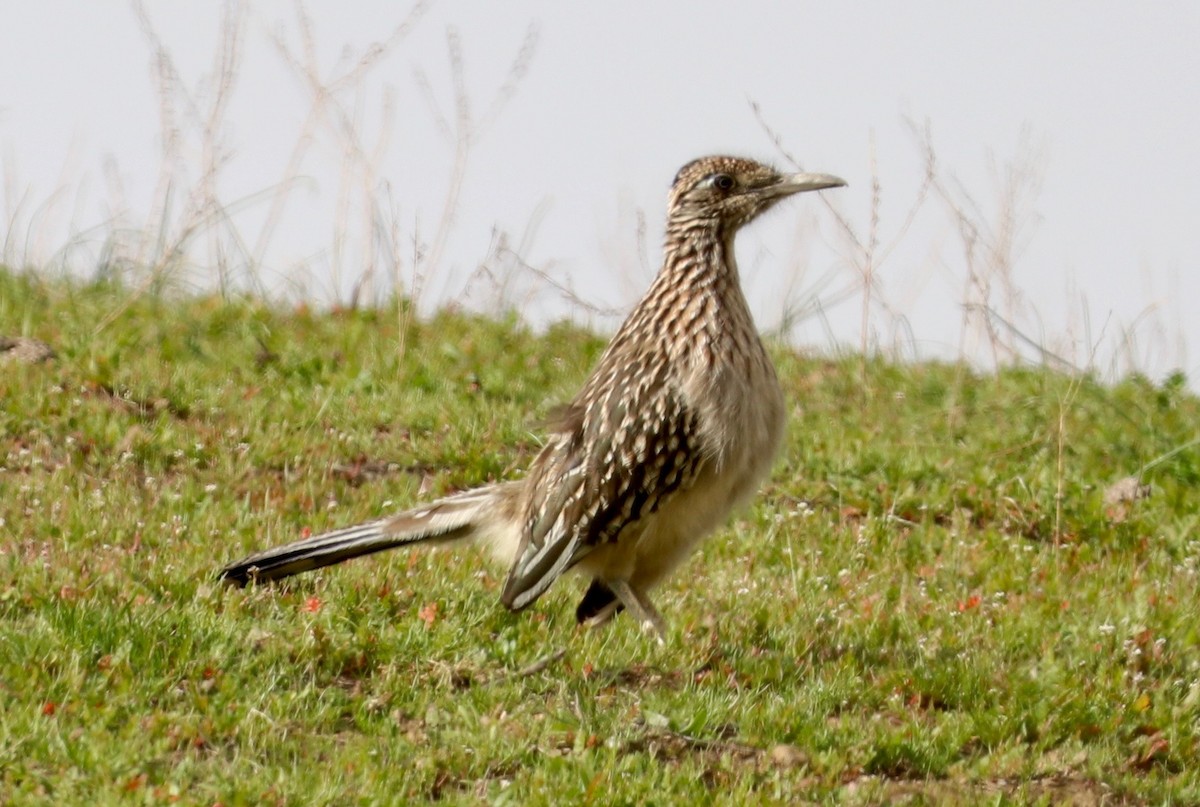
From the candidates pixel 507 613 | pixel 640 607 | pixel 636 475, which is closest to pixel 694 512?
pixel 636 475

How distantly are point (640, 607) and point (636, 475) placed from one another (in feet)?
1.73

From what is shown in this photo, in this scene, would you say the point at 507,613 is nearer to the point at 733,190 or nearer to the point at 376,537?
the point at 376,537

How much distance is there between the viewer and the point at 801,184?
25.6 feet

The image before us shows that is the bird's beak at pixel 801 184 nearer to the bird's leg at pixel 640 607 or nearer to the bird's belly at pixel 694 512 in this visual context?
the bird's belly at pixel 694 512

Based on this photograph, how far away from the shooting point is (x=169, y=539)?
746 cm

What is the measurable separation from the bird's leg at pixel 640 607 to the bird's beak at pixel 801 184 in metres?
1.87

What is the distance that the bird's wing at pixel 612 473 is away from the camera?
7.13 meters

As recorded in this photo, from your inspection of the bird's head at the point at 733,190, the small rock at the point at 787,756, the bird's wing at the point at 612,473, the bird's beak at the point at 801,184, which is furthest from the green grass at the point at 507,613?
the bird's beak at the point at 801,184

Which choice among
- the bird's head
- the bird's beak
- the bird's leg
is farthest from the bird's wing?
the bird's beak

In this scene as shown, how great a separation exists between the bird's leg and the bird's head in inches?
65.4

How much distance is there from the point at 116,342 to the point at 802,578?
14.4ft

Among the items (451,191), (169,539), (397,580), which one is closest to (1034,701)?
(397,580)

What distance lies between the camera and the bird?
709cm

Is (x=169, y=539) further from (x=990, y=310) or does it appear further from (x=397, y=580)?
(x=990, y=310)
